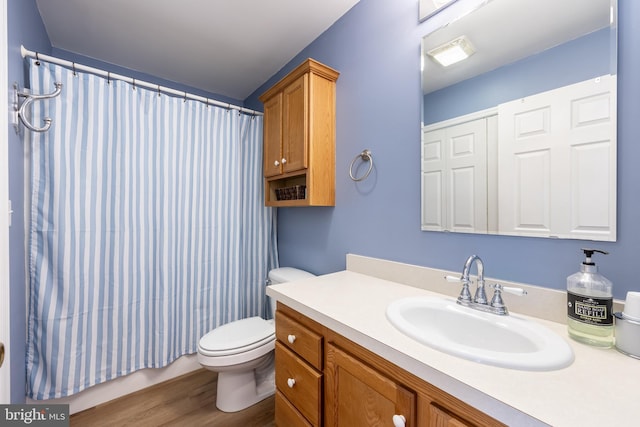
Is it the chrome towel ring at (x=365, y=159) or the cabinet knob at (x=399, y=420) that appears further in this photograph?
the chrome towel ring at (x=365, y=159)

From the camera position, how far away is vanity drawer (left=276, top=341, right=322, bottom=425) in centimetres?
97

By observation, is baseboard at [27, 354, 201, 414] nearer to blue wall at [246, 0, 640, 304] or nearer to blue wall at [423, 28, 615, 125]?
blue wall at [246, 0, 640, 304]

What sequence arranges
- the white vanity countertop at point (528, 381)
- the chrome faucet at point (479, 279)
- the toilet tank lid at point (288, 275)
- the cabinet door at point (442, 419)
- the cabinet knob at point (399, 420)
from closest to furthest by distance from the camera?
the white vanity countertop at point (528, 381)
the cabinet door at point (442, 419)
the cabinet knob at point (399, 420)
the chrome faucet at point (479, 279)
the toilet tank lid at point (288, 275)

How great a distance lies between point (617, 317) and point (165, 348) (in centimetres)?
228

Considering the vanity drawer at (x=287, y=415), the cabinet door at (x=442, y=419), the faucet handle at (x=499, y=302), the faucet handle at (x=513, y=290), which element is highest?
the faucet handle at (x=513, y=290)

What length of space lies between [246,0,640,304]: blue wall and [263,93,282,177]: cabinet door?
1.36ft

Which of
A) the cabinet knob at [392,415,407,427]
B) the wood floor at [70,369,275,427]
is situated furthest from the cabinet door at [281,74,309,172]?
the wood floor at [70,369,275,427]

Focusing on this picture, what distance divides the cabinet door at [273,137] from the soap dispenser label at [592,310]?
5.31 ft

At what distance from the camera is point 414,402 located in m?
0.65

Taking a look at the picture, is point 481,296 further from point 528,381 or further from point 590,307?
point 528,381

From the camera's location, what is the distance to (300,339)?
41.6 inches

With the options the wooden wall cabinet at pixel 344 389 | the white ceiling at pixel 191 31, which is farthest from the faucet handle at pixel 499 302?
the white ceiling at pixel 191 31

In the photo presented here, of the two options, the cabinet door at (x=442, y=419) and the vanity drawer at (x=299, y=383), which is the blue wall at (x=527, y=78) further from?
the vanity drawer at (x=299, y=383)

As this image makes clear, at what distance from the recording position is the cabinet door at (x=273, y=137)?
1857 mm
